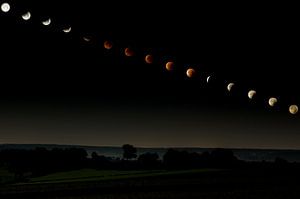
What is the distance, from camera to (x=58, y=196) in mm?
5895

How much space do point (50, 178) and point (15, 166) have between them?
0.92 m

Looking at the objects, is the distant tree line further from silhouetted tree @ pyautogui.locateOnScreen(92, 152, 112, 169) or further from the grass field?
the grass field

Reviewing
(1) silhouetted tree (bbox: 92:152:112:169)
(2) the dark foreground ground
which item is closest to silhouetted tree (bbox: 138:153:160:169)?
(1) silhouetted tree (bbox: 92:152:112:169)

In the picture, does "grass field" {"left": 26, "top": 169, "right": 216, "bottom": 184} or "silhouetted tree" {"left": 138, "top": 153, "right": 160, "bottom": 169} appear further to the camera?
"silhouetted tree" {"left": 138, "top": 153, "right": 160, "bottom": 169}

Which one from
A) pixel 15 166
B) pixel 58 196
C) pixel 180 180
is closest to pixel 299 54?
pixel 58 196

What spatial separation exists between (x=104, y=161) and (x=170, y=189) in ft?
15.8

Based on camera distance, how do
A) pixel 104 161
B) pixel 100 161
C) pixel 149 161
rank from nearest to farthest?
pixel 149 161 < pixel 100 161 < pixel 104 161

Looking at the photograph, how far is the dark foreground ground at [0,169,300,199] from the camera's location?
570 centimetres

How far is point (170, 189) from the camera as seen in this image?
6.45 m

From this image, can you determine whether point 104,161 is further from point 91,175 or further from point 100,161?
point 91,175

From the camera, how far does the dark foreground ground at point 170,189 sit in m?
5.70

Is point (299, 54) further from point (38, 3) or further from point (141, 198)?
point (141, 198)

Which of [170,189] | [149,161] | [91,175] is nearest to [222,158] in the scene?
[149,161]

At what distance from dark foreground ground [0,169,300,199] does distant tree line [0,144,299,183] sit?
0.35 meters
